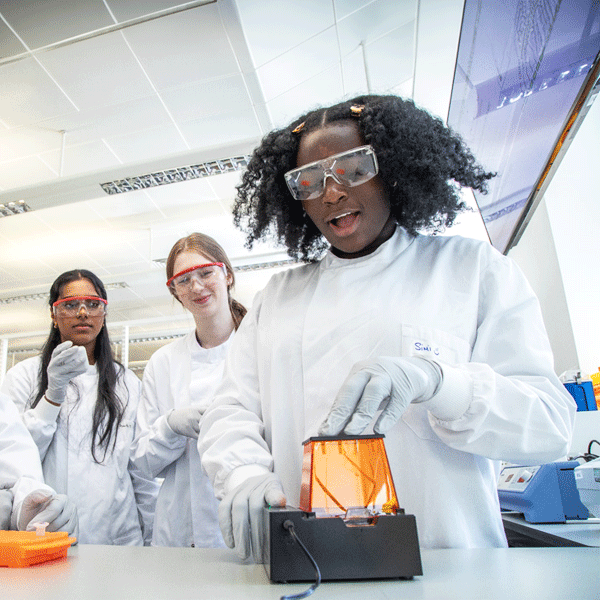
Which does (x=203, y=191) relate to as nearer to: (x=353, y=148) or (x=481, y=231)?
(x=481, y=231)

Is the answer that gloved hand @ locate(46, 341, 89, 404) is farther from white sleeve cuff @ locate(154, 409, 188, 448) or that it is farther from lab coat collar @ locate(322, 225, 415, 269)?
lab coat collar @ locate(322, 225, 415, 269)

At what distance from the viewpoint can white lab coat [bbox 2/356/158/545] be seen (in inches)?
67.6

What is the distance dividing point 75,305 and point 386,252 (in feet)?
4.86

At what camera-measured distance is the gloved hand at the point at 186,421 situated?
4.91 feet

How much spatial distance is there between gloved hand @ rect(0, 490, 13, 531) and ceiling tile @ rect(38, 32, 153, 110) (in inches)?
112

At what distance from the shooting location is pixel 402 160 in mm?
1156

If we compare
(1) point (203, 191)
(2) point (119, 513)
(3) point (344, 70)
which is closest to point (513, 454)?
(2) point (119, 513)

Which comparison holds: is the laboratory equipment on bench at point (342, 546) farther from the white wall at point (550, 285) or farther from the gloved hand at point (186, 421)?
the white wall at point (550, 285)

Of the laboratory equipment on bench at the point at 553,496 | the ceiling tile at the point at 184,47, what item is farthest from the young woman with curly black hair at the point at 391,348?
the ceiling tile at the point at 184,47

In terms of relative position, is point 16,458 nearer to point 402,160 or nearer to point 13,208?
point 402,160

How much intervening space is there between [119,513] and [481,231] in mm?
4251

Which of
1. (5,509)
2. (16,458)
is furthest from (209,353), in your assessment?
(5,509)

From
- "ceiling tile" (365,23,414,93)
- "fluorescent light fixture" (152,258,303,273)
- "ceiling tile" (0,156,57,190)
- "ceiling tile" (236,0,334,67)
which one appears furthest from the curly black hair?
"fluorescent light fixture" (152,258,303,273)

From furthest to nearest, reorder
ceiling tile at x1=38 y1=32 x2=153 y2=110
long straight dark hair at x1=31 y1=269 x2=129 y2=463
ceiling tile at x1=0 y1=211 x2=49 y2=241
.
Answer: ceiling tile at x1=0 y1=211 x2=49 y2=241, ceiling tile at x1=38 y1=32 x2=153 y2=110, long straight dark hair at x1=31 y1=269 x2=129 y2=463
